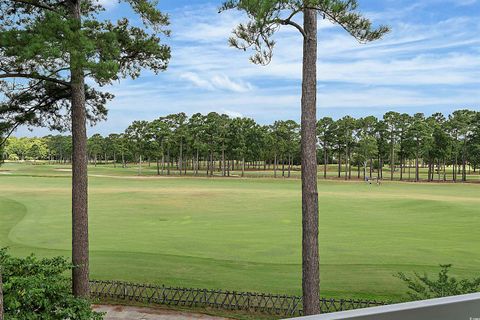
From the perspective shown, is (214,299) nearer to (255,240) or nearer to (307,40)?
(307,40)

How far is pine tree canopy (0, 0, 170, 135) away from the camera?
19.6 feet

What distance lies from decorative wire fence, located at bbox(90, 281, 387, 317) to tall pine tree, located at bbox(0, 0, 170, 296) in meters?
1.09

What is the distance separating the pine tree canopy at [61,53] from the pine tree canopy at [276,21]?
6.51ft

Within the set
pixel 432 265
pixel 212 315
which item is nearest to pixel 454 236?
pixel 432 265

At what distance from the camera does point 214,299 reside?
7855 millimetres

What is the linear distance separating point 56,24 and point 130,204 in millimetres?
19167

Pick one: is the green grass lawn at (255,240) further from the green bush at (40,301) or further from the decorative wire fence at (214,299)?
the green bush at (40,301)

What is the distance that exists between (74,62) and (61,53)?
8.0 inches

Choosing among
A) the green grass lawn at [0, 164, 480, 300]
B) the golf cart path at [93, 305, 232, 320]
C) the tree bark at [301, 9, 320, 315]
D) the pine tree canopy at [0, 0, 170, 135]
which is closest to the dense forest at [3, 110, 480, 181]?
the green grass lawn at [0, 164, 480, 300]

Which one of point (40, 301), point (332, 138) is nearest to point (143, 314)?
point (40, 301)

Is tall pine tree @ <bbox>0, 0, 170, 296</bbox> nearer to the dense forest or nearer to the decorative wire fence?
the decorative wire fence

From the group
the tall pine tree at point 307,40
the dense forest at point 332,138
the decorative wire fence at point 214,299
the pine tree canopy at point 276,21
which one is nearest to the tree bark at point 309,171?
the tall pine tree at point 307,40

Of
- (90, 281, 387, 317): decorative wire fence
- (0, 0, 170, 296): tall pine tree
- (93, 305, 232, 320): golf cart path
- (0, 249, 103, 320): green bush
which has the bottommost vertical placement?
(93, 305, 232, 320): golf cart path

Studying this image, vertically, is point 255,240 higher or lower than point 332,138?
lower
